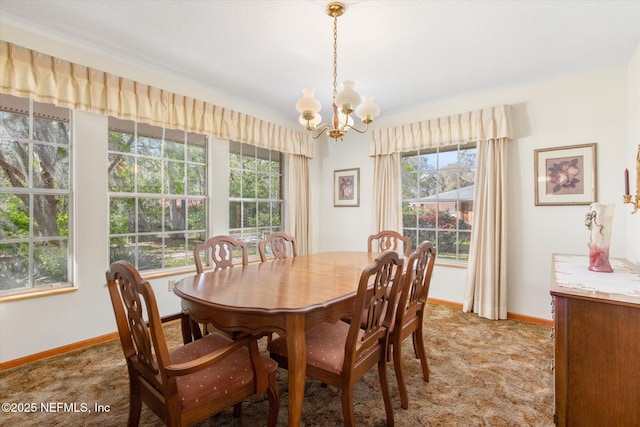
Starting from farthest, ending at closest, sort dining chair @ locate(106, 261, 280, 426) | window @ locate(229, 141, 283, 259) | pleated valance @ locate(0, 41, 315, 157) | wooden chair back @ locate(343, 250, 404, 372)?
window @ locate(229, 141, 283, 259), pleated valance @ locate(0, 41, 315, 157), wooden chair back @ locate(343, 250, 404, 372), dining chair @ locate(106, 261, 280, 426)

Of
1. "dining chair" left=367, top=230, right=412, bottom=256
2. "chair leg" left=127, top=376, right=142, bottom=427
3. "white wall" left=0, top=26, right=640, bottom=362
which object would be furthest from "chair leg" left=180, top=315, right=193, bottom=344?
"dining chair" left=367, top=230, right=412, bottom=256

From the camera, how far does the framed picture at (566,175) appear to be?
2.92 metres

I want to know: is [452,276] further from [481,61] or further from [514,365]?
[481,61]

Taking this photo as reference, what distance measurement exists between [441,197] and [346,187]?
1.42 metres

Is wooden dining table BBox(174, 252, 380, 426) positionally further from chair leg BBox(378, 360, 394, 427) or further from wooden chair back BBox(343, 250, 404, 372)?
chair leg BBox(378, 360, 394, 427)

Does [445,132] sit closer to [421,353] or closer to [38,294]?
[421,353]

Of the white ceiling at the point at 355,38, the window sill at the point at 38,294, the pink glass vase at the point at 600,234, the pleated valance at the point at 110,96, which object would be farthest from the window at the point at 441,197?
the window sill at the point at 38,294

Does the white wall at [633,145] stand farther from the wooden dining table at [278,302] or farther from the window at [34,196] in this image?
the window at [34,196]

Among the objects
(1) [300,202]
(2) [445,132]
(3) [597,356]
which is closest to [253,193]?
(1) [300,202]

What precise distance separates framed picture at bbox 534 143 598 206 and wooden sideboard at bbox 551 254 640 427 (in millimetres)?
1871

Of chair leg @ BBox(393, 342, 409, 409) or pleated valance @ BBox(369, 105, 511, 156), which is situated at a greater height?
pleated valance @ BBox(369, 105, 511, 156)

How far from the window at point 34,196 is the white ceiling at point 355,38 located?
687 millimetres

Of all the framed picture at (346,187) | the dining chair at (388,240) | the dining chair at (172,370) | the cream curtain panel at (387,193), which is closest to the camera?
the dining chair at (172,370)

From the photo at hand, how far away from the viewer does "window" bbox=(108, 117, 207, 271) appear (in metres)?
2.85
